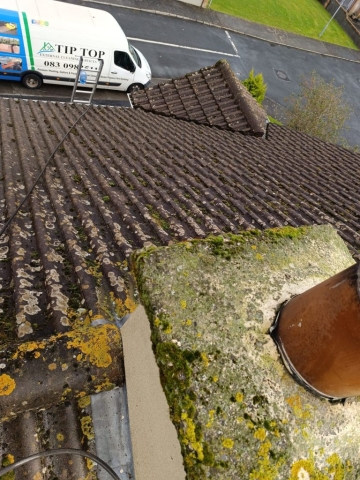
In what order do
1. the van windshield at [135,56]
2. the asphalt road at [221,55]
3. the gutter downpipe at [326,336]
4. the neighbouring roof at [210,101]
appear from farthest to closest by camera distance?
the asphalt road at [221,55]
the van windshield at [135,56]
the neighbouring roof at [210,101]
the gutter downpipe at [326,336]

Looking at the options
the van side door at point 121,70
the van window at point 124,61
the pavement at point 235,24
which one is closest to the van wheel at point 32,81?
the van side door at point 121,70

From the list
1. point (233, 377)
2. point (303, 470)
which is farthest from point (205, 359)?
point (303, 470)

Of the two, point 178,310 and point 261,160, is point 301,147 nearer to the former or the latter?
point 261,160

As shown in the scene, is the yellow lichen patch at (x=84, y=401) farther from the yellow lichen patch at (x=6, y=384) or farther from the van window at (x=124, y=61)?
the van window at (x=124, y=61)

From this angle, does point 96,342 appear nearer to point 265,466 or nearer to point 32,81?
point 265,466

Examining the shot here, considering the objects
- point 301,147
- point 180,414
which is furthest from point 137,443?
point 301,147

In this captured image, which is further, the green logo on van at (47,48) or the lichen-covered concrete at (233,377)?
the green logo on van at (47,48)

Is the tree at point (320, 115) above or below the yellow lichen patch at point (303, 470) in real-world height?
below

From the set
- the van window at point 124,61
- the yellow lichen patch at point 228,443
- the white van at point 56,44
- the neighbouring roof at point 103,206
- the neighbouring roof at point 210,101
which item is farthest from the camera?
the van window at point 124,61
